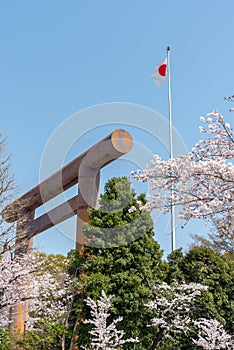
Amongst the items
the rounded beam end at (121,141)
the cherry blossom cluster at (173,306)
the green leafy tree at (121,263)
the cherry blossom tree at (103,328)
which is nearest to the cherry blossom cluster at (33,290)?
the green leafy tree at (121,263)

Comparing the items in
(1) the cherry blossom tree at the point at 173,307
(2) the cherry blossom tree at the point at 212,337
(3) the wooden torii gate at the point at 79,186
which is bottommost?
(2) the cherry blossom tree at the point at 212,337

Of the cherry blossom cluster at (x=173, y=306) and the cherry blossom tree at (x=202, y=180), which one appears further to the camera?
the cherry blossom cluster at (x=173, y=306)

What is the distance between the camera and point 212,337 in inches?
360

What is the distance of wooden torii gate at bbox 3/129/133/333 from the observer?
9.88 metres

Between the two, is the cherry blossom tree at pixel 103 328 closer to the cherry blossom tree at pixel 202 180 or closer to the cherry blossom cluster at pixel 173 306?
the cherry blossom cluster at pixel 173 306

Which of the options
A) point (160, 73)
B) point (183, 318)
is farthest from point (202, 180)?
point (160, 73)

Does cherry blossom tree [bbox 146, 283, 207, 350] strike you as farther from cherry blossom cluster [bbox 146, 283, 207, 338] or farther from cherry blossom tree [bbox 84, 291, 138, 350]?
cherry blossom tree [bbox 84, 291, 138, 350]

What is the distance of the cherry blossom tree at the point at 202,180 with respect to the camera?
5.00 metres

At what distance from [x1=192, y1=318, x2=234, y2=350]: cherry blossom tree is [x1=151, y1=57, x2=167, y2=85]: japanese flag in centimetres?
804

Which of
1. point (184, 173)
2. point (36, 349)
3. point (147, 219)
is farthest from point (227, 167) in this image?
point (36, 349)

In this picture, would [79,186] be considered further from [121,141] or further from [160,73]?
[160,73]

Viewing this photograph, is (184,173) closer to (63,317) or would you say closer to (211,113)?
(211,113)

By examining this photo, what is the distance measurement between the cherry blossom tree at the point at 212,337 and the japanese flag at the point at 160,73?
26.4ft

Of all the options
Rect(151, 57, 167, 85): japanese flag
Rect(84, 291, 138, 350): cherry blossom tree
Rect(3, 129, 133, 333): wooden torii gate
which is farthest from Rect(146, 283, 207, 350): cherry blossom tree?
Rect(151, 57, 167, 85): japanese flag
